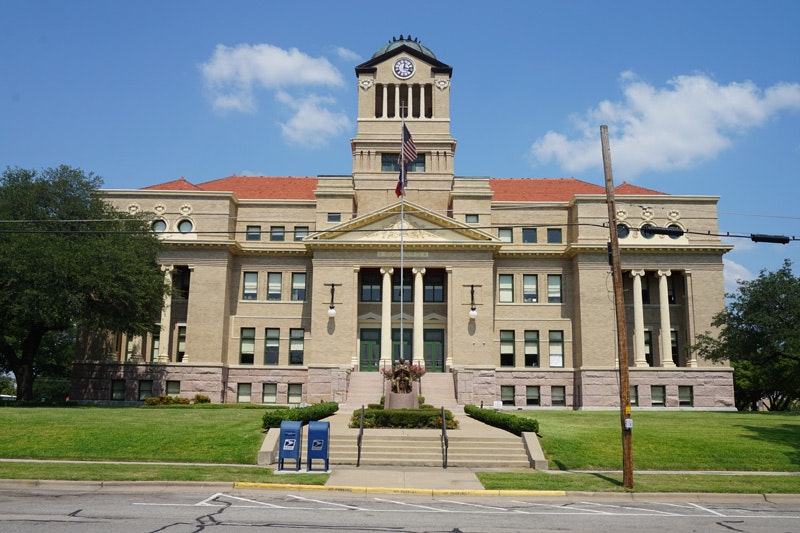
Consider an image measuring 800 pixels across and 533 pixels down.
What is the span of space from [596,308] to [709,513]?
3429 centimetres

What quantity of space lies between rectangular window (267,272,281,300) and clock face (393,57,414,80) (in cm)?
1839

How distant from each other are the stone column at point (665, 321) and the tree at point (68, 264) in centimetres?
3376

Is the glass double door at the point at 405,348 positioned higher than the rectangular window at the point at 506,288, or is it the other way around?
the rectangular window at the point at 506,288

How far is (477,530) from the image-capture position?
13344 mm

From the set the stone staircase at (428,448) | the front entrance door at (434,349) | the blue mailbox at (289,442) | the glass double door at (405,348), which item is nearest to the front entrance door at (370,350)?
the glass double door at (405,348)

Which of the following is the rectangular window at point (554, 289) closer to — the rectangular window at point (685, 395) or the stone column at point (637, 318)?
the stone column at point (637, 318)

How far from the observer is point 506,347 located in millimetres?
51750

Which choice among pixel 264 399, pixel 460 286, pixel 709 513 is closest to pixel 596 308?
pixel 460 286

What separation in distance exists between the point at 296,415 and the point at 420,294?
21413mm

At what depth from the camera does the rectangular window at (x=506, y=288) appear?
52.3m

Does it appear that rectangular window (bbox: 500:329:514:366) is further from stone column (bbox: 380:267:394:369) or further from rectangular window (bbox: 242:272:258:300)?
rectangular window (bbox: 242:272:258:300)

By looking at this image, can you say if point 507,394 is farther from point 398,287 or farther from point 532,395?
point 398,287

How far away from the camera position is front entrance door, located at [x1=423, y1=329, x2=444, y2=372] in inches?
1970

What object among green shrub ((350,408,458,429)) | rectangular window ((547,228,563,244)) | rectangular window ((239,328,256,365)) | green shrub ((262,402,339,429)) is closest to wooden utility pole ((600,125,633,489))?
green shrub ((350,408,458,429))
